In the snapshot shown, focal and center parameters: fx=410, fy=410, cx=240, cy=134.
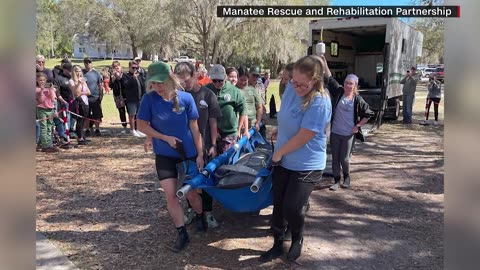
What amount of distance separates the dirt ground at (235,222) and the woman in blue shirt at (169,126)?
499mm

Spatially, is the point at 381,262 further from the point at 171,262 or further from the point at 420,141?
the point at 420,141

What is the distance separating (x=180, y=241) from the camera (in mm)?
3938

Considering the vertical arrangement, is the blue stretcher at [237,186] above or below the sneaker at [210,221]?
above

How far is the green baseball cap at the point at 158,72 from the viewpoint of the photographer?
353 centimetres

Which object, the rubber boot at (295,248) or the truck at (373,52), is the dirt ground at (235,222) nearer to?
the rubber boot at (295,248)

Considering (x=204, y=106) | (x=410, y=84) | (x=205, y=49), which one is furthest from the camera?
(x=205, y=49)

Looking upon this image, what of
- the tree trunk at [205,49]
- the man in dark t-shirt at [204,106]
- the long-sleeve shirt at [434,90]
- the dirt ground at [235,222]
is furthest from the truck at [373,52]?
the tree trunk at [205,49]

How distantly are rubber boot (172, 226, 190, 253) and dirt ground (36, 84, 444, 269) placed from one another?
0.06 m

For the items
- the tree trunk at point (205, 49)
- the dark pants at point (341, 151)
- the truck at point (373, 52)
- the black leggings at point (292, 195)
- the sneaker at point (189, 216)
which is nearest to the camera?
the black leggings at point (292, 195)

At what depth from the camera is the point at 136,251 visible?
3943 millimetres

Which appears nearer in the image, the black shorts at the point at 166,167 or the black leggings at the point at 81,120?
the black shorts at the point at 166,167

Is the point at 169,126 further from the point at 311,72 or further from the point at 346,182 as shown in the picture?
the point at 346,182

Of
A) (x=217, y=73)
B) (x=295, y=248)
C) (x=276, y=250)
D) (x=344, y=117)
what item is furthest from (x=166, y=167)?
(x=344, y=117)

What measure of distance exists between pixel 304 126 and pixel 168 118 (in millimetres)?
1261
